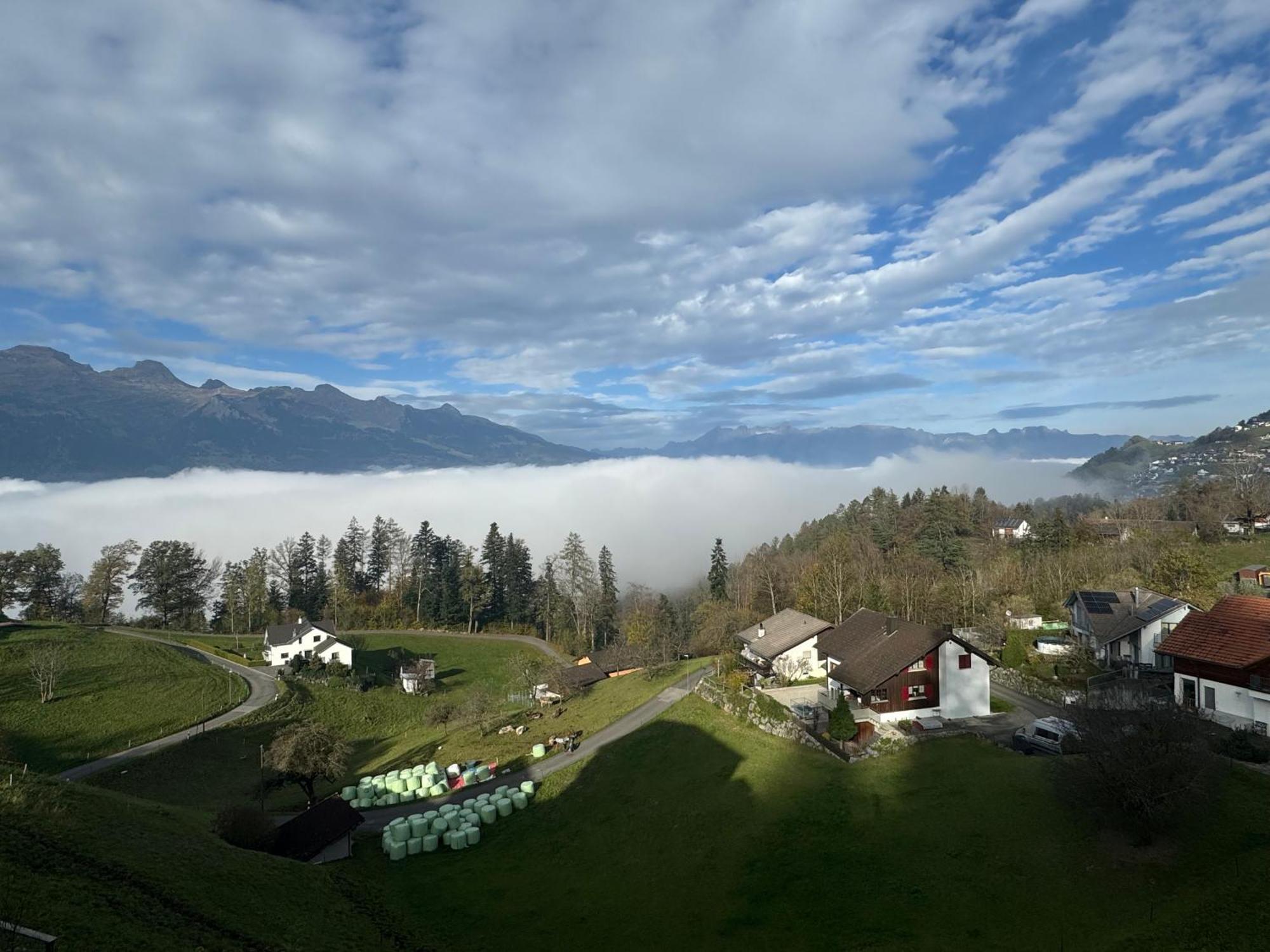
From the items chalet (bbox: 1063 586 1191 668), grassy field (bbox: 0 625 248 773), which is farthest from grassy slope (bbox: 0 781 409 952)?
chalet (bbox: 1063 586 1191 668)

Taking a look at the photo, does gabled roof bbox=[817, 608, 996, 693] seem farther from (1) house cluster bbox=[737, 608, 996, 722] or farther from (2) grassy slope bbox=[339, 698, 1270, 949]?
(2) grassy slope bbox=[339, 698, 1270, 949]

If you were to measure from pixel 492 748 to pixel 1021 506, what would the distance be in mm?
126143

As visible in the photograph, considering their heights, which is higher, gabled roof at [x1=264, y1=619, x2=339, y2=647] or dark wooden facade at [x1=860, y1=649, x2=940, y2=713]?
dark wooden facade at [x1=860, y1=649, x2=940, y2=713]

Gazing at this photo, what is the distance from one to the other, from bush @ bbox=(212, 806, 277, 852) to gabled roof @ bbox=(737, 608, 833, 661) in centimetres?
3403

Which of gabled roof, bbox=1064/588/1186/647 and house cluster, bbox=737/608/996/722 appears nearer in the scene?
house cluster, bbox=737/608/996/722

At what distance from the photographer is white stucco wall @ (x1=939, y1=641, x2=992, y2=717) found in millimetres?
36625

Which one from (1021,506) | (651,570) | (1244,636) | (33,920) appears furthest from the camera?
(651,570)

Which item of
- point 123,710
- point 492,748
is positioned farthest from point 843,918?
point 123,710

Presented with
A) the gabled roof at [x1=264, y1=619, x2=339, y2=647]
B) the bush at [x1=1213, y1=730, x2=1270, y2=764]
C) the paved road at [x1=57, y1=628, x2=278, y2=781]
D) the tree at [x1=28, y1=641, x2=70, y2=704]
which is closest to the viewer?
the bush at [x1=1213, y1=730, x2=1270, y2=764]

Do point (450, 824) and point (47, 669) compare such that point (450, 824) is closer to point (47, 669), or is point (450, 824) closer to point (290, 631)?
point (47, 669)

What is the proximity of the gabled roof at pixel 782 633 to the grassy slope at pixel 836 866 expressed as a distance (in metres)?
15.9

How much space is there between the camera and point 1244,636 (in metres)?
31.3

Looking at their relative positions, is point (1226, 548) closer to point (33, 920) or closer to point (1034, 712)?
point (1034, 712)

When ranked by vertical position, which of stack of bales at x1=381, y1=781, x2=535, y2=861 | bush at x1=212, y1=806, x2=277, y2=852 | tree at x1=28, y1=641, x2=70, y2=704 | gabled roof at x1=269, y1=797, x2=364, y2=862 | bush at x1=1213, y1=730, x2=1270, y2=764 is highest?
bush at x1=1213, y1=730, x2=1270, y2=764
